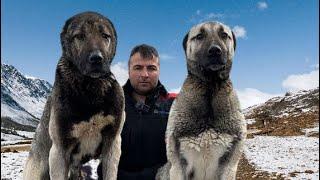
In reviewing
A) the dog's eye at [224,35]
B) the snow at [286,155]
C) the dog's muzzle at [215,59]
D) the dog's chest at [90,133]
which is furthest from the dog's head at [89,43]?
the snow at [286,155]

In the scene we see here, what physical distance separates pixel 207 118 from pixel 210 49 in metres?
0.87

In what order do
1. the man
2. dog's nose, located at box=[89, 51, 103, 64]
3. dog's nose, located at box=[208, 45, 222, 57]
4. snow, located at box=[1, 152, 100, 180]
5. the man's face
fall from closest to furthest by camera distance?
dog's nose, located at box=[89, 51, 103, 64], dog's nose, located at box=[208, 45, 222, 57], the man, the man's face, snow, located at box=[1, 152, 100, 180]

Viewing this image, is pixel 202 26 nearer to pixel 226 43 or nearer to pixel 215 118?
pixel 226 43

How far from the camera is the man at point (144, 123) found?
729cm

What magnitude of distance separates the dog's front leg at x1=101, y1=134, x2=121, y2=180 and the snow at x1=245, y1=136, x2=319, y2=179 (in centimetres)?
1263

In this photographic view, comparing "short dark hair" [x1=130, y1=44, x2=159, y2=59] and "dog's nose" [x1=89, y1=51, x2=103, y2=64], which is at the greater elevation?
"short dark hair" [x1=130, y1=44, x2=159, y2=59]

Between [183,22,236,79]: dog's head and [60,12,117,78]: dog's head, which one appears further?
[183,22,236,79]: dog's head

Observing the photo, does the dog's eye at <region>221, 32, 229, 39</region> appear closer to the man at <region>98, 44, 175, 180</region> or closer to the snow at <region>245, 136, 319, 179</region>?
the man at <region>98, 44, 175, 180</region>

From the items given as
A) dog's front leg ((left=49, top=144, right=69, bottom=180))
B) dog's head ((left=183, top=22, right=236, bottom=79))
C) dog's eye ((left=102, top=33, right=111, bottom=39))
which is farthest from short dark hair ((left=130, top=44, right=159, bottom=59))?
dog's front leg ((left=49, top=144, right=69, bottom=180))

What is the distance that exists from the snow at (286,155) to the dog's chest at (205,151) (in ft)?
40.0

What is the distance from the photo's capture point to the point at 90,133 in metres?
5.82

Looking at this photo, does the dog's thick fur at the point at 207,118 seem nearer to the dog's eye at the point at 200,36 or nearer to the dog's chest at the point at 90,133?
the dog's eye at the point at 200,36

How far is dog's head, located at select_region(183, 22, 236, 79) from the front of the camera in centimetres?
579

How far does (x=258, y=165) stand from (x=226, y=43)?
15663mm
